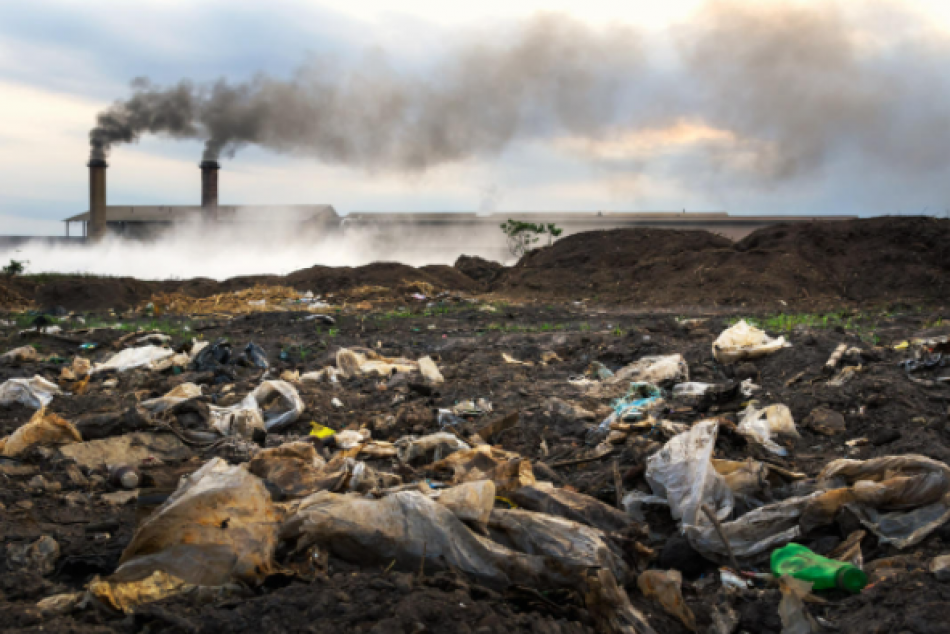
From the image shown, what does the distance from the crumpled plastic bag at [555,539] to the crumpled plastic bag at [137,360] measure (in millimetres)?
5390

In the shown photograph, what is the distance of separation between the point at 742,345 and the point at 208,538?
5.37 m

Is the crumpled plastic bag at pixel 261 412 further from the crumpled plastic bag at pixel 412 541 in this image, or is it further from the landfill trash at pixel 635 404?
the crumpled plastic bag at pixel 412 541

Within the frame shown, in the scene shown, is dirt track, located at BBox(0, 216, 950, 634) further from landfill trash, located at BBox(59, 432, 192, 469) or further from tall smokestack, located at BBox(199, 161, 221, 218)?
tall smokestack, located at BBox(199, 161, 221, 218)

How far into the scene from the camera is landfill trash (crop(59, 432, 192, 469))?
3977 mm

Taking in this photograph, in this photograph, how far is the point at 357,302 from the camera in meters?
18.1

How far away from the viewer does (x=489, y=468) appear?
11.2 feet

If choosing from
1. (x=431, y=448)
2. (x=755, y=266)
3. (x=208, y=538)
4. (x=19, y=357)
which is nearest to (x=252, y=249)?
(x=755, y=266)

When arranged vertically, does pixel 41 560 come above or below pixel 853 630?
below

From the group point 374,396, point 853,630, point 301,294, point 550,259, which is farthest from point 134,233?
point 853,630

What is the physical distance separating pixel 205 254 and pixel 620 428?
30.1m

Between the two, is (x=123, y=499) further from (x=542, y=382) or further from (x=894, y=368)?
(x=894, y=368)

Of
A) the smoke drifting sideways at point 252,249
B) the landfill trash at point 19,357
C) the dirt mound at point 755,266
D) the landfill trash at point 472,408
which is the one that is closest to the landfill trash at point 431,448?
the landfill trash at point 472,408

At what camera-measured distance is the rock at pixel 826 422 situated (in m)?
4.41

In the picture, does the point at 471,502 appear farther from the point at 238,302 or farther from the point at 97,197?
the point at 97,197
